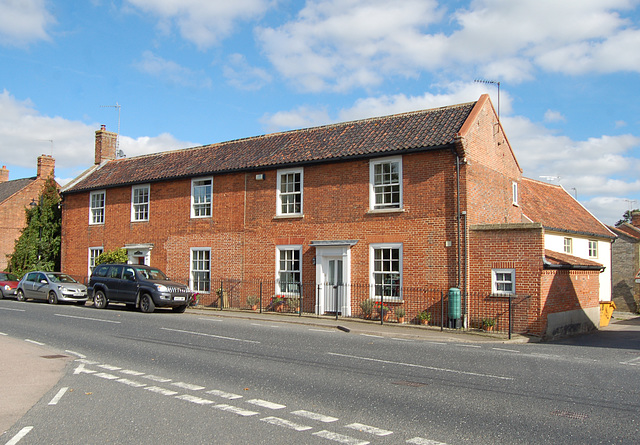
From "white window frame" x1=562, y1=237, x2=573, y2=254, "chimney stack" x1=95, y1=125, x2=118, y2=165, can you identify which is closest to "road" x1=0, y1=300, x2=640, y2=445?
"white window frame" x1=562, y1=237, x2=573, y2=254

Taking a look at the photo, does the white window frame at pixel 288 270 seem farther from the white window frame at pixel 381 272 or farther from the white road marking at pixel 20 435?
the white road marking at pixel 20 435

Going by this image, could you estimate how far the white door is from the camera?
21.2m

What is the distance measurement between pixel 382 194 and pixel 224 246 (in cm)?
787

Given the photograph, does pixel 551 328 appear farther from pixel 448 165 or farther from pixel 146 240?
pixel 146 240

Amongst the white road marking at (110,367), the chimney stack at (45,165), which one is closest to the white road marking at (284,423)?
the white road marking at (110,367)

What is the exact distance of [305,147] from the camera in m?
23.3

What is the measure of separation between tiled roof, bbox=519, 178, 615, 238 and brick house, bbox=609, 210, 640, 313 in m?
3.07

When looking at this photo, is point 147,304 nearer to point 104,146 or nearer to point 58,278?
point 58,278

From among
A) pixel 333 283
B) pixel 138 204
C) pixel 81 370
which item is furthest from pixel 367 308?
pixel 138 204

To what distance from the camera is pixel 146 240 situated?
2802cm

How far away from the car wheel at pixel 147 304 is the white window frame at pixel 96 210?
10.6 m

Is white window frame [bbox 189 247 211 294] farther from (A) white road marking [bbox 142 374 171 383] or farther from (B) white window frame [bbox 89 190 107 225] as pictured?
(A) white road marking [bbox 142 374 171 383]

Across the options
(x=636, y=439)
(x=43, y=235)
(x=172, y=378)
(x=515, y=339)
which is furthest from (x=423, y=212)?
(x=43, y=235)

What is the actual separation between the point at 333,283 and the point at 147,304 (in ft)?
22.8
